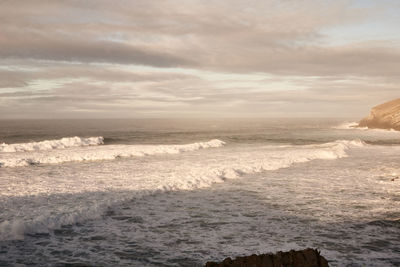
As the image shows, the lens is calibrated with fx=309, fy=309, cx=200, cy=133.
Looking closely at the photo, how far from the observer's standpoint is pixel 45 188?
16.6 metres

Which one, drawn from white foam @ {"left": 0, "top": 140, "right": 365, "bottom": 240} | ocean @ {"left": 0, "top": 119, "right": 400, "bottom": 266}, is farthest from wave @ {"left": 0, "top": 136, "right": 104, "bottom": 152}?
white foam @ {"left": 0, "top": 140, "right": 365, "bottom": 240}

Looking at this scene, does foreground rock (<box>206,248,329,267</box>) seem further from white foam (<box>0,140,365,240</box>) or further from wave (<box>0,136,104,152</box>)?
wave (<box>0,136,104,152</box>)

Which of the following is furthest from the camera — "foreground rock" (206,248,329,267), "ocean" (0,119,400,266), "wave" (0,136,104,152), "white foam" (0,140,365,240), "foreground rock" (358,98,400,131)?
"foreground rock" (358,98,400,131)

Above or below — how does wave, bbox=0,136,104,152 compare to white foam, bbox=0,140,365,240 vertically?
above

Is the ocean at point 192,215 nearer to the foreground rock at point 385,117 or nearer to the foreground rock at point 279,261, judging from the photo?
the foreground rock at point 279,261

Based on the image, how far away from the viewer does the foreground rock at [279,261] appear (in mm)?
5379

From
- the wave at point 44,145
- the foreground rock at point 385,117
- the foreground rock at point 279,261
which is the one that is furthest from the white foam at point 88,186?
the foreground rock at point 385,117

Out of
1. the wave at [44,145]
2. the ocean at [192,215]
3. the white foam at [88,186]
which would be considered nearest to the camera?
the ocean at [192,215]

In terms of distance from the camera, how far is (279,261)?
5496mm

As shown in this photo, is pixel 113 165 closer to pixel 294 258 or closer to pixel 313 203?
pixel 313 203

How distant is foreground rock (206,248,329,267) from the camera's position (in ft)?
17.6

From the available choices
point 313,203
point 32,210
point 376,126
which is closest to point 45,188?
point 32,210

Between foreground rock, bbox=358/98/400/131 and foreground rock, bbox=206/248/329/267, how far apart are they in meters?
79.5

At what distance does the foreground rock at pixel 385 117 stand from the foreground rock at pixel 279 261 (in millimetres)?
79520
